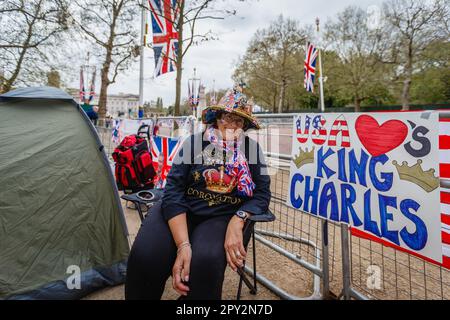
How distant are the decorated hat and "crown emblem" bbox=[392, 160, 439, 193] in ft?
3.36

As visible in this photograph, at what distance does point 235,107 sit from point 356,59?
100 feet

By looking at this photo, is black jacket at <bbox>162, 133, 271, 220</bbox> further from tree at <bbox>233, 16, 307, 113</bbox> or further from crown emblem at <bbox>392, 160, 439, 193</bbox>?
tree at <bbox>233, 16, 307, 113</bbox>

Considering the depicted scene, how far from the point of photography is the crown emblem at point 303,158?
214 cm

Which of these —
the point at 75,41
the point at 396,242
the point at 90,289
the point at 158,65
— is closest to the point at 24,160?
the point at 90,289

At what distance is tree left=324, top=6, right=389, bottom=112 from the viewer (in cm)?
2645

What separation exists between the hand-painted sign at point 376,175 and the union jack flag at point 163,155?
2203 millimetres

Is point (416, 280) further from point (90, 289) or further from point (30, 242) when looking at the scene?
point (30, 242)

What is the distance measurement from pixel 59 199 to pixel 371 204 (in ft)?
7.62

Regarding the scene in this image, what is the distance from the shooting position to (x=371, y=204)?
1758 mm

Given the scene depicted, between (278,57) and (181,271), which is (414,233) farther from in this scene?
(278,57)

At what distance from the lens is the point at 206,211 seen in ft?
6.50

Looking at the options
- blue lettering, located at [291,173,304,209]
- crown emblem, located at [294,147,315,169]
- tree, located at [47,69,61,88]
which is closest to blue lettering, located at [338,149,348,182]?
crown emblem, located at [294,147,315,169]

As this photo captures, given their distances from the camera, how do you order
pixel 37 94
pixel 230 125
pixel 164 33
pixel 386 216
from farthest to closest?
pixel 164 33 < pixel 37 94 < pixel 230 125 < pixel 386 216

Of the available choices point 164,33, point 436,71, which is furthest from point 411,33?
point 164,33
